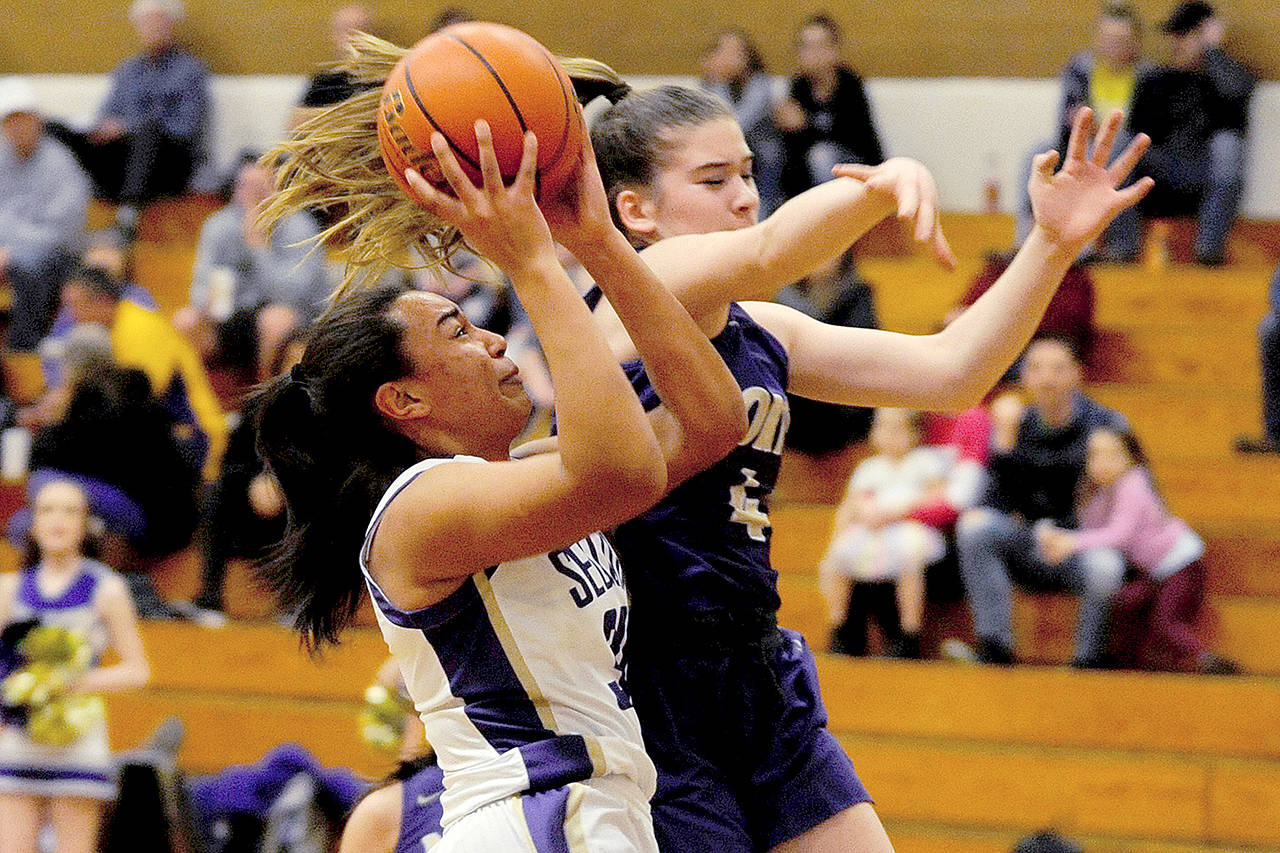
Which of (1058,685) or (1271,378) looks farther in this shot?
(1271,378)

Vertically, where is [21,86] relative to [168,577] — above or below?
above

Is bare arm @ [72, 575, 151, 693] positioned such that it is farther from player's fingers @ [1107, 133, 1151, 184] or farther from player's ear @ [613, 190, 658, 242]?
player's fingers @ [1107, 133, 1151, 184]

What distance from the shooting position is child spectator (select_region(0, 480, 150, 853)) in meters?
5.82

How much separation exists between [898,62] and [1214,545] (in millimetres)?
4099

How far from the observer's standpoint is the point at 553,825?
2242 mm

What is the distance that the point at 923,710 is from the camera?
6207 mm

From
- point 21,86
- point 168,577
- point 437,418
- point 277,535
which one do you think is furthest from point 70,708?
point 21,86

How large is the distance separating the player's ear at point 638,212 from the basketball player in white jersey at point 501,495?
39 cm

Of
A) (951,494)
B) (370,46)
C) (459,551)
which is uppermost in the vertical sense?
(370,46)

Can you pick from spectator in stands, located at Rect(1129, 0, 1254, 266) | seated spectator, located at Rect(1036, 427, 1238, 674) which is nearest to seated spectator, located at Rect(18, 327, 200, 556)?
seated spectator, located at Rect(1036, 427, 1238, 674)

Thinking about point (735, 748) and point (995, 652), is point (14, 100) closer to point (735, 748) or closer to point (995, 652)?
point (995, 652)

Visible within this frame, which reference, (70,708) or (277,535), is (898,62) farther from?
(70,708)

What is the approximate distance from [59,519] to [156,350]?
5.71 feet

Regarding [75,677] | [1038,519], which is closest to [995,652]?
[1038,519]
